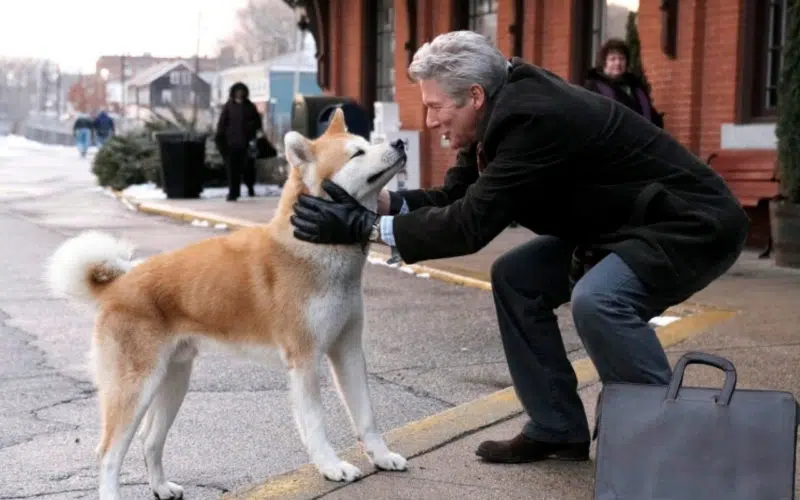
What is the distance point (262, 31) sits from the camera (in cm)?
9888

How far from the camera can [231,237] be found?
4.54 meters

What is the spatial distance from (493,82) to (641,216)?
0.71 m

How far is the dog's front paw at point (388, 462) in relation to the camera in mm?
4402

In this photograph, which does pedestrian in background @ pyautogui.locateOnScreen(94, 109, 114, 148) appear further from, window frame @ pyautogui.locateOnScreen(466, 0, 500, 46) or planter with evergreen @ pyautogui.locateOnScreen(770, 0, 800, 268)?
planter with evergreen @ pyautogui.locateOnScreen(770, 0, 800, 268)

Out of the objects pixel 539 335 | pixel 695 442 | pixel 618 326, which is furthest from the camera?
pixel 539 335

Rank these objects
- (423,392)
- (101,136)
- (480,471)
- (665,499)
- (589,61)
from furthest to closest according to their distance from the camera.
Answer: (101,136) → (589,61) → (423,392) → (480,471) → (665,499)

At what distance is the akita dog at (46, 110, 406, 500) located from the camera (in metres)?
4.12

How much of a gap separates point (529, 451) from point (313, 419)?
35.5 inches

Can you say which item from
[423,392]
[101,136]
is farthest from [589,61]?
[101,136]

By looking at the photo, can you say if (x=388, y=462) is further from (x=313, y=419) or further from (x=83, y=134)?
(x=83, y=134)

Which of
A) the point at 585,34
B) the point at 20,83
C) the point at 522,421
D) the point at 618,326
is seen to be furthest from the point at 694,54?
the point at 20,83

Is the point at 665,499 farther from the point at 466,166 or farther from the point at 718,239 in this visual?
the point at 466,166

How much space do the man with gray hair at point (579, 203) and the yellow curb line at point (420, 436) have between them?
945mm

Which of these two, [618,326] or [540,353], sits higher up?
[618,326]
